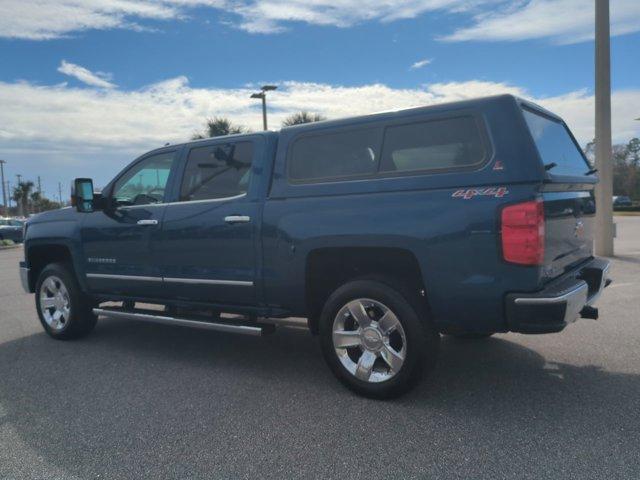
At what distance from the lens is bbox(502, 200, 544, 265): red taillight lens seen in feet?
10.9

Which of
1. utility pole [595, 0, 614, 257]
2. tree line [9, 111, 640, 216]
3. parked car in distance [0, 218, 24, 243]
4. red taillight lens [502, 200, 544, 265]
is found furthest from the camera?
tree line [9, 111, 640, 216]

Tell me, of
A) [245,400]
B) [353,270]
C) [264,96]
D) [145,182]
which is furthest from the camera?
[264,96]

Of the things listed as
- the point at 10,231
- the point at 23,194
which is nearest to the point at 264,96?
the point at 10,231

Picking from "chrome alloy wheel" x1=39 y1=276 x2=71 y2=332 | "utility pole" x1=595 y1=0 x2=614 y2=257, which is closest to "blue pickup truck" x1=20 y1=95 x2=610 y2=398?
"chrome alloy wheel" x1=39 y1=276 x2=71 y2=332

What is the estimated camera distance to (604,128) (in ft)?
38.8

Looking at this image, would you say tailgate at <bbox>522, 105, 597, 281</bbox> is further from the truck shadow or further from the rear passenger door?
the rear passenger door

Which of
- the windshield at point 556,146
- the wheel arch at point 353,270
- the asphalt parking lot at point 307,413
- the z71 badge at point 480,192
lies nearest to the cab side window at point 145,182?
the asphalt parking lot at point 307,413

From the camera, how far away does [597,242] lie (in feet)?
39.5

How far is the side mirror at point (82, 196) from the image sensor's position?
5520mm

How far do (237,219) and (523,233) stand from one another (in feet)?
7.36

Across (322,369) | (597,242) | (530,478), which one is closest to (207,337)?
(322,369)

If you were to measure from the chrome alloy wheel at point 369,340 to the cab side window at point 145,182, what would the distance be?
2.31 metres

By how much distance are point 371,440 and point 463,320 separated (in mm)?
986

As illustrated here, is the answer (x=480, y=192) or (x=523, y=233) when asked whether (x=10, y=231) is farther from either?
(x=523, y=233)
